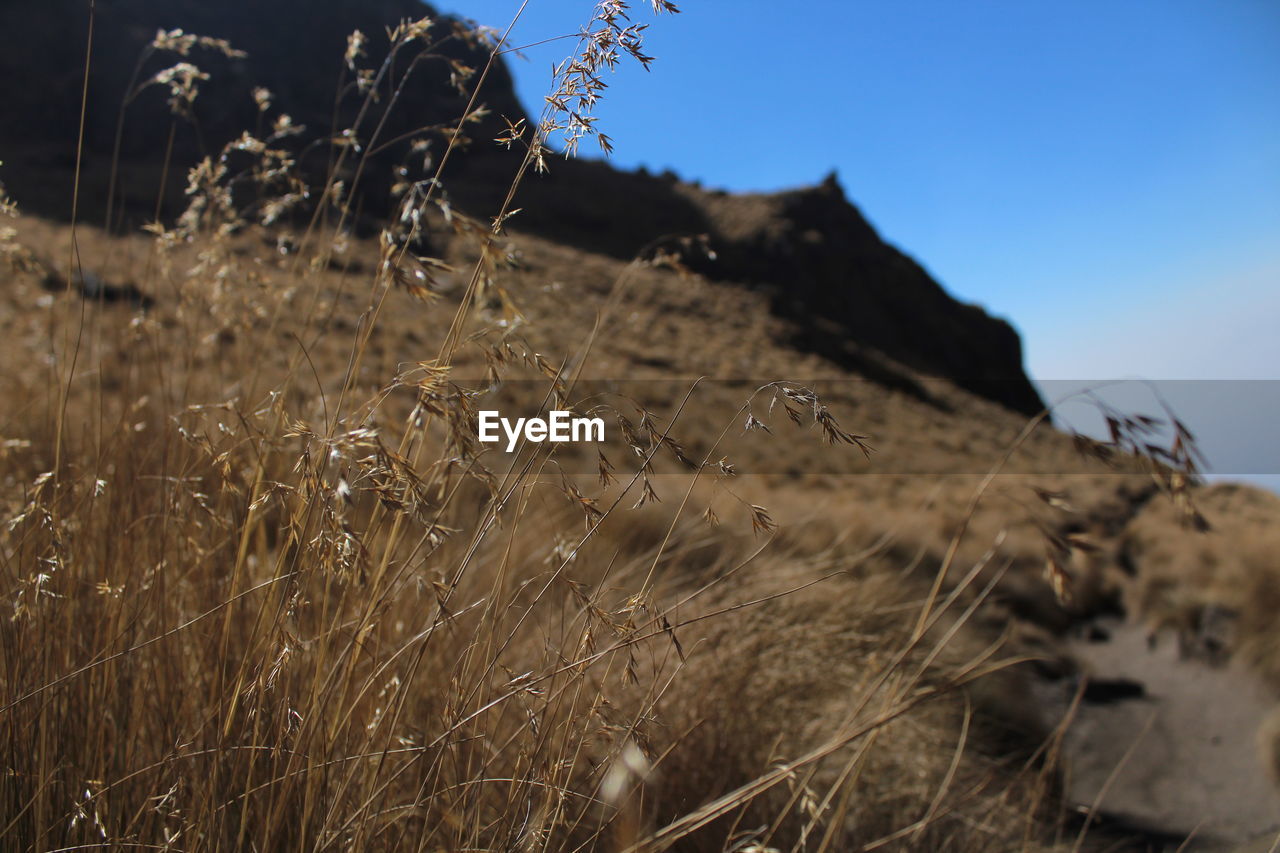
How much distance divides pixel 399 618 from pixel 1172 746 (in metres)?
5.62

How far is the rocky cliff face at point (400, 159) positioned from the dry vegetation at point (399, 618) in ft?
81.2

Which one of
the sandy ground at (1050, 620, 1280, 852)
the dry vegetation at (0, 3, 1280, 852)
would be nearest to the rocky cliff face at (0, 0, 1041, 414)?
the sandy ground at (1050, 620, 1280, 852)

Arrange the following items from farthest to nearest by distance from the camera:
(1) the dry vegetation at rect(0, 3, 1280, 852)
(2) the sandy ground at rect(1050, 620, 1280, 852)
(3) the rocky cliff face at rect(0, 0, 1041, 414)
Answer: (3) the rocky cliff face at rect(0, 0, 1041, 414) < (2) the sandy ground at rect(1050, 620, 1280, 852) < (1) the dry vegetation at rect(0, 3, 1280, 852)

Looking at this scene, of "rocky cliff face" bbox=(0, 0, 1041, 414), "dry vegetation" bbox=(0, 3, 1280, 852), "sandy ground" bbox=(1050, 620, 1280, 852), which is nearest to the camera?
"dry vegetation" bbox=(0, 3, 1280, 852)

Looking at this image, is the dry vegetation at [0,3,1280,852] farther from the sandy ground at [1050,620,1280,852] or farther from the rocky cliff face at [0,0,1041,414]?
the rocky cliff face at [0,0,1041,414]

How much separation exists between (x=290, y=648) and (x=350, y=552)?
18 cm

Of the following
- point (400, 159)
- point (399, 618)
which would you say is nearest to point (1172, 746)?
point (399, 618)

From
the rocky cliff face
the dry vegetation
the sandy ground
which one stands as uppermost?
the rocky cliff face

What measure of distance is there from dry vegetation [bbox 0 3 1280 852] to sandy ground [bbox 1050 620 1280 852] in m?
0.79

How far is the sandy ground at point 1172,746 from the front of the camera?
3.99 metres

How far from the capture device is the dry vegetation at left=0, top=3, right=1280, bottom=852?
0.99 meters

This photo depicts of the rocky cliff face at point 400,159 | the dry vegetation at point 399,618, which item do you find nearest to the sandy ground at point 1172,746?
the dry vegetation at point 399,618

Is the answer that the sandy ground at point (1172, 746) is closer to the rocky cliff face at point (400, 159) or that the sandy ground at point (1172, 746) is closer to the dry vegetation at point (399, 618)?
the dry vegetation at point (399, 618)

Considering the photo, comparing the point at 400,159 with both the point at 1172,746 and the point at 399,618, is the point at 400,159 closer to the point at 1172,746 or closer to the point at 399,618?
the point at 1172,746
